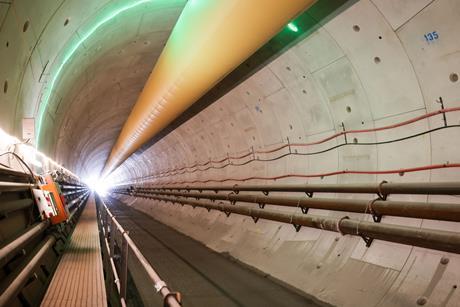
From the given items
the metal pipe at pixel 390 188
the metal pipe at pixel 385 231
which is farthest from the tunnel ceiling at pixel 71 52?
the metal pipe at pixel 385 231

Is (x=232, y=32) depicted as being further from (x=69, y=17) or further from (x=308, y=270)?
(x=308, y=270)

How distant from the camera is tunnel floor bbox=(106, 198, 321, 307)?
4.29 m

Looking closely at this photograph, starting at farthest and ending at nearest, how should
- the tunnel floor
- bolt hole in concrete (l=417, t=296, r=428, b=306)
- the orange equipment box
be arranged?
1. the orange equipment box
2. the tunnel floor
3. bolt hole in concrete (l=417, t=296, r=428, b=306)

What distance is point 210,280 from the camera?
5.15 metres

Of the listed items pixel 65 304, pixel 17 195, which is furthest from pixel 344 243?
pixel 17 195

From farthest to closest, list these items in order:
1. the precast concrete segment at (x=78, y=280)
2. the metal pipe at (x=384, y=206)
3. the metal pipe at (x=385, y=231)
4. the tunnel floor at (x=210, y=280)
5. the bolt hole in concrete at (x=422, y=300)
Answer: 1. the tunnel floor at (x=210, y=280)
2. the precast concrete segment at (x=78, y=280)
3. the bolt hole in concrete at (x=422, y=300)
4. the metal pipe at (x=384, y=206)
5. the metal pipe at (x=385, y=231)

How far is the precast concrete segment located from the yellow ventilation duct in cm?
241

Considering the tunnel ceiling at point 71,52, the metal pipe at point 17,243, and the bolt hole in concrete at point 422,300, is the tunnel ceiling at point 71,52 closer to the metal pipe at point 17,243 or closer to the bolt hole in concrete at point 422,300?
the metal pipe at point 17,243

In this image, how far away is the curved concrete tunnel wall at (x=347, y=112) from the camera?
10.5ft

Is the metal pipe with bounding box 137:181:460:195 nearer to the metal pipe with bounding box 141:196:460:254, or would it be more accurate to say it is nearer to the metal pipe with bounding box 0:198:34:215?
the metal pipe with bounding box 141:196:460:254

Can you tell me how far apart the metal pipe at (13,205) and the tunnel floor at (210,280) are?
1.66 m

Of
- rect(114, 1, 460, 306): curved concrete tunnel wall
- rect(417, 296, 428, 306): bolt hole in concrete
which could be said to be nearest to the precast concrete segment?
rect(114, 1, 460, 306): curved concrete tunnel wall

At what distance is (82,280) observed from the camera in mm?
3902

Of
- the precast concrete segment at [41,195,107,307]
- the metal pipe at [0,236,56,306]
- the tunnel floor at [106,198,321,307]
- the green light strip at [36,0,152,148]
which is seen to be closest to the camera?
the metal pipe at [0,236,56,306]
